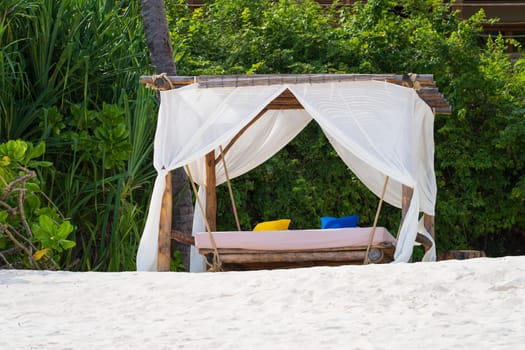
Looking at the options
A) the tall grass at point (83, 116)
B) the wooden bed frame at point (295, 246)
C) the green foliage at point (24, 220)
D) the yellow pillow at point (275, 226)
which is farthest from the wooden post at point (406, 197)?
the green foliage at point (24, 220)

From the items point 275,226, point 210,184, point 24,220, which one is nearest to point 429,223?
point 275,226

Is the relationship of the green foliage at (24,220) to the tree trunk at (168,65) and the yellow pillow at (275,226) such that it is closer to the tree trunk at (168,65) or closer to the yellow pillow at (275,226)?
the tree trunk at (168,65)

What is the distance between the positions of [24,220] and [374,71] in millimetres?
4233

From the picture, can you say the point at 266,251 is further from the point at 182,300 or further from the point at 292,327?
the point at 292,327

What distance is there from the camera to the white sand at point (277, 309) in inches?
142

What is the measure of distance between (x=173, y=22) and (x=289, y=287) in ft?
18.4

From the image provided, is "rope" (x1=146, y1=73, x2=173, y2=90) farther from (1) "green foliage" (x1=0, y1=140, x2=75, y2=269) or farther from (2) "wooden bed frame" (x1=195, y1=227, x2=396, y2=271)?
(2) "wooden bed frame" (x1=195, y1=227, x2=396, y2=271)

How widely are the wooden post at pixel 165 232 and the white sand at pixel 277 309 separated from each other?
4.12ft

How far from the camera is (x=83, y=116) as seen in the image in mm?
7188

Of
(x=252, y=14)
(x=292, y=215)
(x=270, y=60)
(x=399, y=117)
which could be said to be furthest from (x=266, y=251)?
(x=252, y=14)

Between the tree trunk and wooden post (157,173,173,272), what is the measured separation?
0.88 metres

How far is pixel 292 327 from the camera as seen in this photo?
3869 mm

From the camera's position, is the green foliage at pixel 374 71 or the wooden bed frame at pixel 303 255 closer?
the wooden bed frame at pixel 303 255

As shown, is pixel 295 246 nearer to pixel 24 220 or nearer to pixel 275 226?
pixel 275 226
